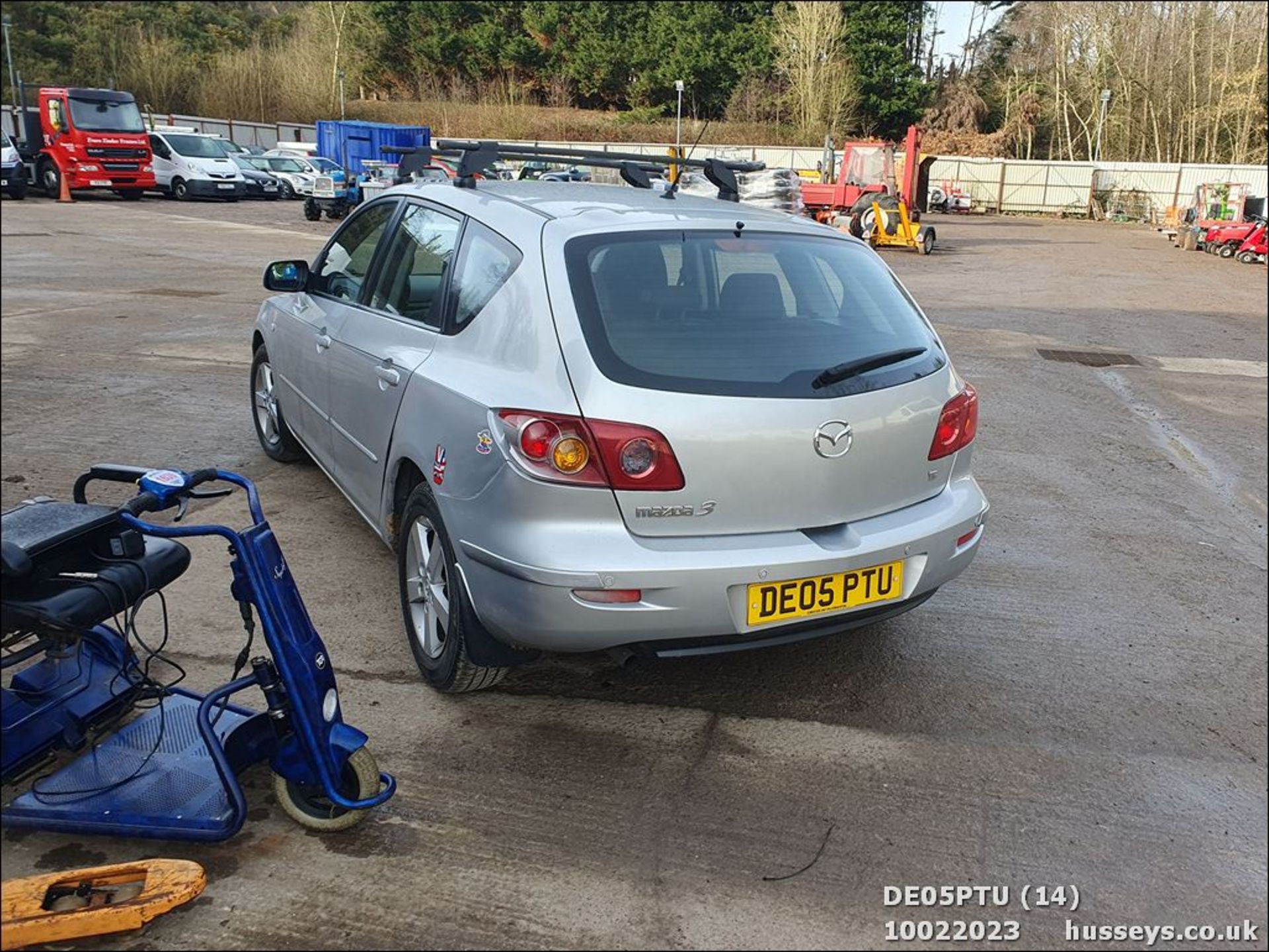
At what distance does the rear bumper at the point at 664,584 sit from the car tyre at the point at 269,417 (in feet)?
9.69

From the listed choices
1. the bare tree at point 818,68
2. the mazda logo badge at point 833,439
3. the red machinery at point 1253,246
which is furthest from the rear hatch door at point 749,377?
the bare tree at point 818,68

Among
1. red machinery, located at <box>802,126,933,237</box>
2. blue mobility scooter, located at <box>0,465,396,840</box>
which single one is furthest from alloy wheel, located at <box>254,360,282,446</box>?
red machinery, located at <box>802,126,933,237</box>

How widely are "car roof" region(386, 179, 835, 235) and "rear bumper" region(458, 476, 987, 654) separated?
1116mm

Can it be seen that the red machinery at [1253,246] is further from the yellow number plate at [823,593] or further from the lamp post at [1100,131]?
the yellow number plate at [823,593]

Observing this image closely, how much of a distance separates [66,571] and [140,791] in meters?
0.69

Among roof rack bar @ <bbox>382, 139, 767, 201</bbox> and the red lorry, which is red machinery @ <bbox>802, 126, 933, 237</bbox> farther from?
roof rack bar @ <bbox>382, 139, 767, 201</bbox>

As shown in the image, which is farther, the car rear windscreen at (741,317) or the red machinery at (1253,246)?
the red machinery at (1253,246)

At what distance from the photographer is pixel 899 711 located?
3.45 m

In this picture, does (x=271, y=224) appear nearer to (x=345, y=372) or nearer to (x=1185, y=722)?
(x=345, y=372)

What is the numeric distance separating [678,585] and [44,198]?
28.2 m

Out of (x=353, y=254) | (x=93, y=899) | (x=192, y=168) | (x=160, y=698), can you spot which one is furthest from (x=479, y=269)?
(x=192, y=168)

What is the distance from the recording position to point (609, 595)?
286 cm

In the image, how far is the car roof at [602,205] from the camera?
3412 millimetres

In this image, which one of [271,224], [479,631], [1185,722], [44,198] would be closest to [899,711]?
[1185,722]
